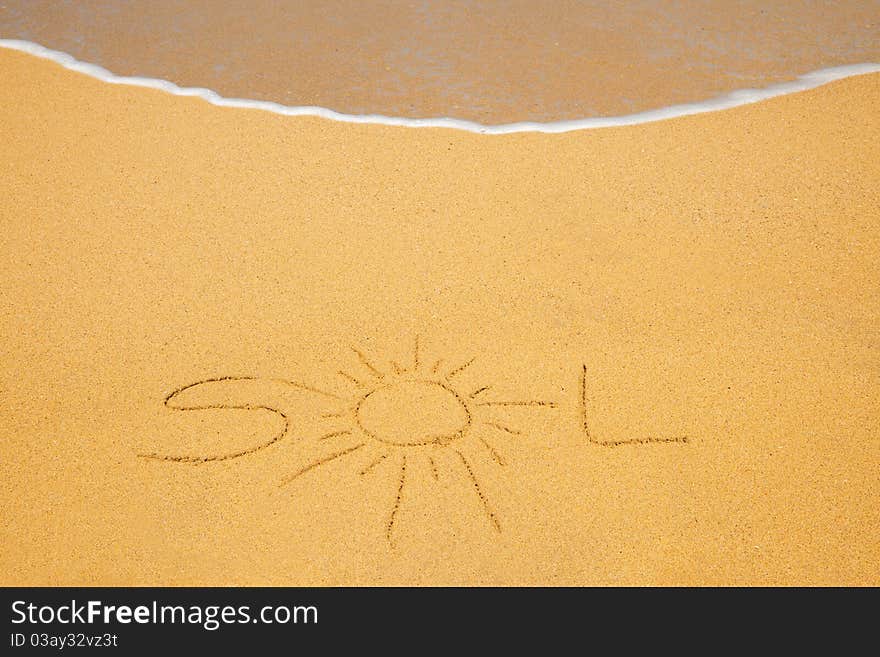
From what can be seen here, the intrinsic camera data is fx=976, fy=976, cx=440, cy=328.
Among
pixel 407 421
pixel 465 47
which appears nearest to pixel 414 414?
pixel 407 421

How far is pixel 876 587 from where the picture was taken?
2.19 metres

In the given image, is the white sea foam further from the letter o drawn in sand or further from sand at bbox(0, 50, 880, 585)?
the letter o drawn in sand

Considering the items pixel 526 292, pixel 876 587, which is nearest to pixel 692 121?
pixel 526 292

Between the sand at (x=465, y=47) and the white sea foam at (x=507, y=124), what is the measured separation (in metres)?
0.09

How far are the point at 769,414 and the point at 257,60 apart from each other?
3.62 m

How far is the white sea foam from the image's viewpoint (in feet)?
14.4

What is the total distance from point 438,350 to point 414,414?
28 centimetres

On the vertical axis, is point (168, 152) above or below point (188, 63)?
below

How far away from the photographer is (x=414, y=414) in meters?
2.61

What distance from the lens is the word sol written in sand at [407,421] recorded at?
2.47 m

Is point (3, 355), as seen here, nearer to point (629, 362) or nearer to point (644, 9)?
point (629, 362)

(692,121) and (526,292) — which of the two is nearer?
(526,292)

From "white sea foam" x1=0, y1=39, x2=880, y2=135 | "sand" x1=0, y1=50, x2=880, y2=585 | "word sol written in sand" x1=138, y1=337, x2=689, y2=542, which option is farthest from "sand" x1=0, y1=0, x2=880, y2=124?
→ "word sol written in sand" x1=138, y1=337, x2=689, y2=542

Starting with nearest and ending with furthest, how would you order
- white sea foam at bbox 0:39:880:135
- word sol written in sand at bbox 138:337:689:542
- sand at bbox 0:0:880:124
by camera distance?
word sol written in sand at bbox 138:337:689:542 < white sea foam at bbox 0:39:880:135 < sand at bbox 0:0:880:124
